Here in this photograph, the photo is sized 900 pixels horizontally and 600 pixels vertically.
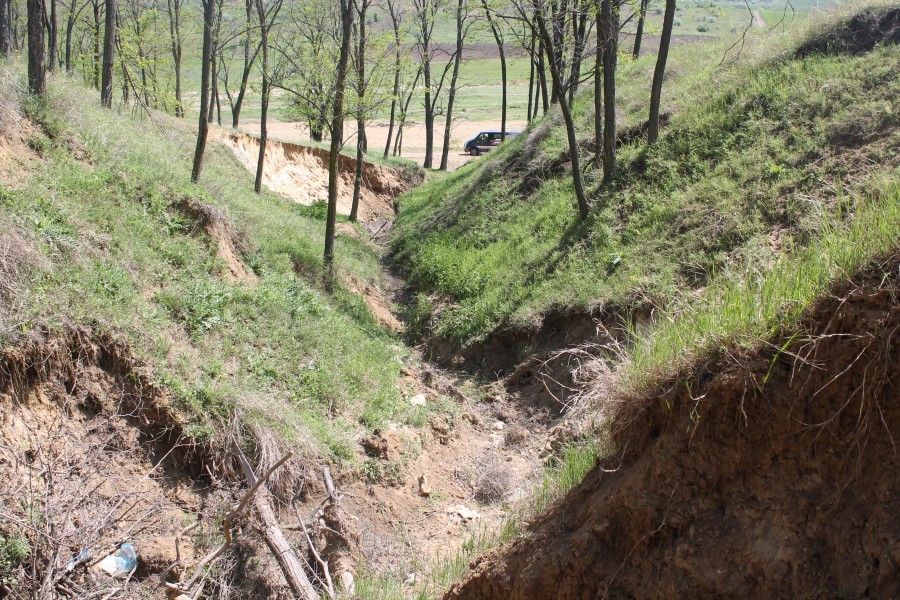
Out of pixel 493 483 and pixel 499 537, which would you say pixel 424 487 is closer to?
pixel 493 483

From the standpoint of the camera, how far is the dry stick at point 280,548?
18.7 feet

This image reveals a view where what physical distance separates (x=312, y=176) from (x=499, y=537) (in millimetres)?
23859

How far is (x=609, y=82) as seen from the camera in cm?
1283

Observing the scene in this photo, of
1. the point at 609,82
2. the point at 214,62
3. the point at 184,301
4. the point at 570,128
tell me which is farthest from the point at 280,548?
the point at 214,62

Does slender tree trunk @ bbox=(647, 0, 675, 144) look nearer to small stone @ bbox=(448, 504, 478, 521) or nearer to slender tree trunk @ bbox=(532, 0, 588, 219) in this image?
slender tree trunk @ bbox=(532, 0, 588, 219)

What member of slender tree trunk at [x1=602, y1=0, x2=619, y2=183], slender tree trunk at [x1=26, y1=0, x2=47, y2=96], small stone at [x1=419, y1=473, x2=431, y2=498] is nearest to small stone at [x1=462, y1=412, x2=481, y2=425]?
small stone at [x1=419, y1=473, x2=431, y2=498]

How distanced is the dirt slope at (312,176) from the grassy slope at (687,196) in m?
9.56

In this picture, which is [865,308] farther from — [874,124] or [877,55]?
[877,55]

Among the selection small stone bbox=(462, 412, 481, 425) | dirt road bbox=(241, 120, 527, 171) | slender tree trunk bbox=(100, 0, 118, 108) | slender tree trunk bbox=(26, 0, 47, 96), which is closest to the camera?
small stone bbox=(462, 412, 481, 425)

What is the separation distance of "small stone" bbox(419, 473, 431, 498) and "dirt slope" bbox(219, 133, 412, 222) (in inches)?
663

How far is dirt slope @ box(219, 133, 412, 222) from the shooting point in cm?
2409

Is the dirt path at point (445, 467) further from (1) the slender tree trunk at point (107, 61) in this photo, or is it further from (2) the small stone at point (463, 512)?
(1) the slender tree trunk at point (107, 61)

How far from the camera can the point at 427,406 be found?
9.58 metres

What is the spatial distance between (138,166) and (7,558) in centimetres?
701
